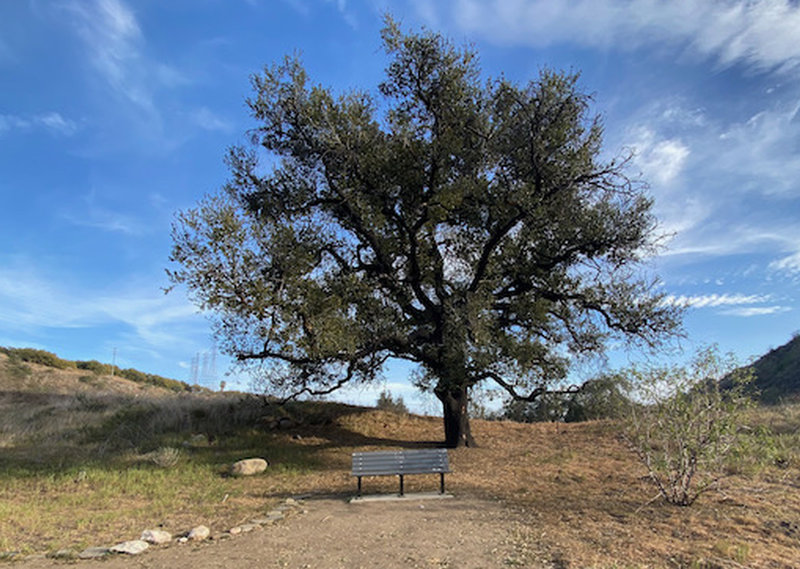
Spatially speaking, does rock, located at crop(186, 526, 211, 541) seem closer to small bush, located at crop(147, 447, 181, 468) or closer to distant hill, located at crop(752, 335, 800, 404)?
small bush, located at crop(147, 447, 181, 468)

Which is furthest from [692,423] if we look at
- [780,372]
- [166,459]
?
[780,372]

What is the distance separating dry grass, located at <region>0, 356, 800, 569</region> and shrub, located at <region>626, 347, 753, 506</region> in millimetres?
548

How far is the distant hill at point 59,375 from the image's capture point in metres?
31.0

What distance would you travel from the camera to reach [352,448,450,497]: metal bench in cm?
893

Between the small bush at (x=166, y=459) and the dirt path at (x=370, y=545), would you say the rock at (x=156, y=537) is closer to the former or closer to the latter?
the dirt path at (x=370, y=545)

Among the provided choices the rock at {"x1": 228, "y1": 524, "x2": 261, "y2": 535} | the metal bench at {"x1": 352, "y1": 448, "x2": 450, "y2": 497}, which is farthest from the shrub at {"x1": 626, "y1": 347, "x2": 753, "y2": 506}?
the rock at {"x1": 228, "y1": 524, "x2": 261, "y2": 535}

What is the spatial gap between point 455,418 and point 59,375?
34.3 metres

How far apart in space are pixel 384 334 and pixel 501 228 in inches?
152

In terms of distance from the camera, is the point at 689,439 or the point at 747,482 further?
the point at 747,482

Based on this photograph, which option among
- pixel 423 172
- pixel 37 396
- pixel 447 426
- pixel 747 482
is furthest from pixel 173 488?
pixel 37 396

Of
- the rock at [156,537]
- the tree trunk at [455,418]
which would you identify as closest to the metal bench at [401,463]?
the rock at [156,537]

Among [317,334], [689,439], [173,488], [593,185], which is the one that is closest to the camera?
[689,439]

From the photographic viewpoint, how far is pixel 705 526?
6.56m

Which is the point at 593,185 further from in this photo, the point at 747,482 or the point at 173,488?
the point at 173,488
